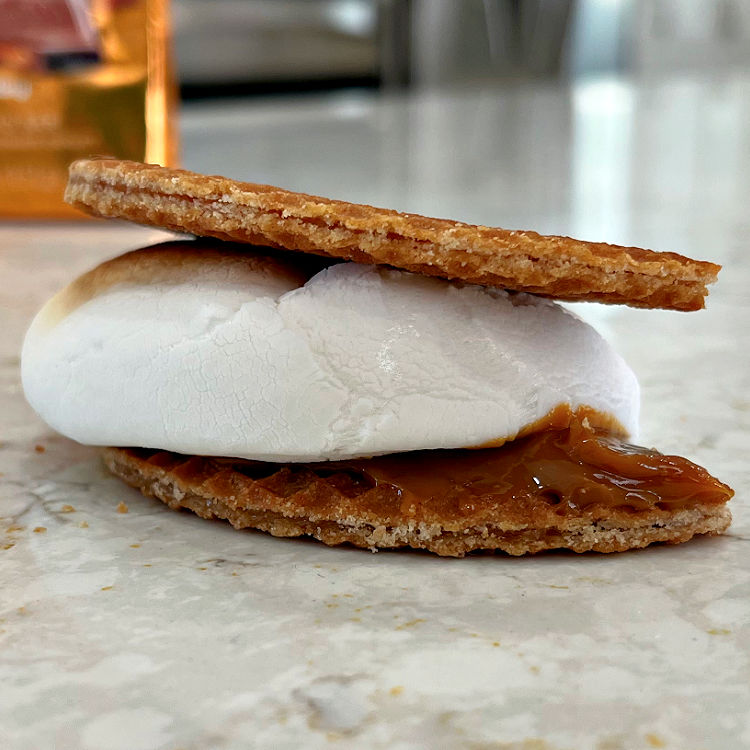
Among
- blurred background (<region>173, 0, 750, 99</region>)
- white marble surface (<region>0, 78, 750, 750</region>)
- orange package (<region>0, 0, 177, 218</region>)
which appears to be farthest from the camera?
blurred background (<region>173, 0, 750, 99</region>)

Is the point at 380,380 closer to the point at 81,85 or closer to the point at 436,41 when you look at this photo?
the point at 81,85

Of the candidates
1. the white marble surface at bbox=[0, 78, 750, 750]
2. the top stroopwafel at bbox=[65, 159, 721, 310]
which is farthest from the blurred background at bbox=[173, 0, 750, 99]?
the top stroopwafel at bbox=[65, 159, 721, 310]

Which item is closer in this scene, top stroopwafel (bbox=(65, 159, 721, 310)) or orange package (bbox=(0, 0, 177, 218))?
top stroopwafel (bbox=(65, 159, 721, 310))

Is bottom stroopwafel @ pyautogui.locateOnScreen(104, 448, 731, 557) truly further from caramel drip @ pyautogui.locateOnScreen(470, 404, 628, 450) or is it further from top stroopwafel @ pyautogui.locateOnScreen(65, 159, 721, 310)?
top stroopwafel @ pyautogui.locateOnScreen(65, 159, 721, 310)

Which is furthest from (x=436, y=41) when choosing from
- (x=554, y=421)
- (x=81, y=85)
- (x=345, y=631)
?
(x=345, y=631)

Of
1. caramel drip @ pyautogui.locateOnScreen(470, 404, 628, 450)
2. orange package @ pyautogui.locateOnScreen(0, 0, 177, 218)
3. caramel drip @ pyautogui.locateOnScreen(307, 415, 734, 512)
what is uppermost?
orange package @ pyautogui.locateOnScreen(0, 0, 177, 218)

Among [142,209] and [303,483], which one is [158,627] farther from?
[142,209]

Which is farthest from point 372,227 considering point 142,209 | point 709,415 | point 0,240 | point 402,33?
point 402,33
